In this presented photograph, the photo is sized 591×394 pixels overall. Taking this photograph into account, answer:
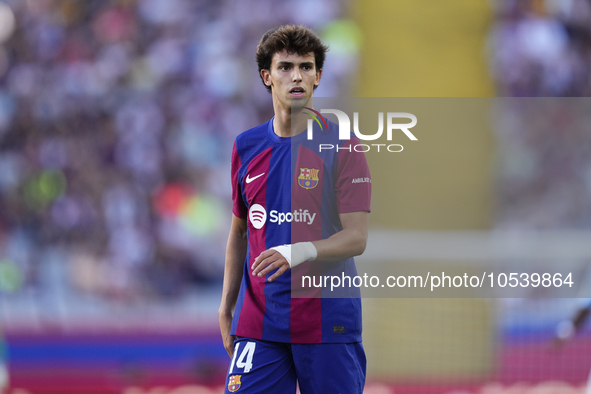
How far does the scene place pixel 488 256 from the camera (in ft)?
16.0

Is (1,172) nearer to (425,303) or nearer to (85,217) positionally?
(85,217)

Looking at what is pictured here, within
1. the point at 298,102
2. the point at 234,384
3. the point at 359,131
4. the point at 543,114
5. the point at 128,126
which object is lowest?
the point at 234,384

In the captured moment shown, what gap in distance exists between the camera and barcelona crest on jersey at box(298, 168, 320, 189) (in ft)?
9.49

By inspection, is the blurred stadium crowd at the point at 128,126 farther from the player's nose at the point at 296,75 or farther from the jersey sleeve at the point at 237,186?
the player's nose at the point at 296,75

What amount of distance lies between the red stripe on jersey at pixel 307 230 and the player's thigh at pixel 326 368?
53mm

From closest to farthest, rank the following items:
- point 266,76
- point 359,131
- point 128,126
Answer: point 266,76, point 359,131, point 128,126

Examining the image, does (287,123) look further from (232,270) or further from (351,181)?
(232,270)

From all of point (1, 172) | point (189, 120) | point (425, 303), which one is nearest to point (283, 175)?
point (425, 303)

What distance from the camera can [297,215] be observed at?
287 centimetres

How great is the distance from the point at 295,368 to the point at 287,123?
1.13 metres

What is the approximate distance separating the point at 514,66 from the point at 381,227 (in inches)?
144

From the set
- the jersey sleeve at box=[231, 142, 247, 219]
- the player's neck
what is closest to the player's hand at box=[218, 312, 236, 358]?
the jersey sleeve at box=[231, 142, 247, 219]

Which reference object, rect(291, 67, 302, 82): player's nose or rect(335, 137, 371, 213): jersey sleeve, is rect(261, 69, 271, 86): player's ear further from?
rect(335, 137, 371, 213): jersey sleeve

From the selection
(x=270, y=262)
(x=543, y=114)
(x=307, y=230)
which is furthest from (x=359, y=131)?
(x=543, y=114)
